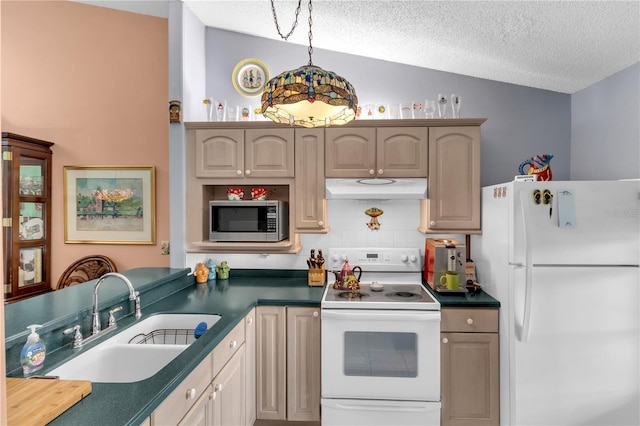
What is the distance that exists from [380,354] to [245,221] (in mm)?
1313

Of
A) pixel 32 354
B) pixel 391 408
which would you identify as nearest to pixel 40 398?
pixel 32 354

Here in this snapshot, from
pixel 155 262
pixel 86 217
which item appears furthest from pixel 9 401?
pixel 86 217

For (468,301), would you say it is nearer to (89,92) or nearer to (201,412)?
(201,412)

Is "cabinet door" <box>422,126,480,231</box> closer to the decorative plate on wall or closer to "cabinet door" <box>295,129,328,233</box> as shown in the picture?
"cabinet door" <box>295,129,328,233</box>

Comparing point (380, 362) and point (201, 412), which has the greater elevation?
point (201, 412)

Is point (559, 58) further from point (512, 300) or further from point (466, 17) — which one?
point (512, 300)

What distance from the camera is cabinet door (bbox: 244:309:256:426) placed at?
7.34 ft

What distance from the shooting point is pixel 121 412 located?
1.10 m

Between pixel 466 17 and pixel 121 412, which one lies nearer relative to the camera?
pixel 121 412

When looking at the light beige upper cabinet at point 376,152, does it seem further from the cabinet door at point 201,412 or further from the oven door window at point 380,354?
the cabinet door at point 201,412

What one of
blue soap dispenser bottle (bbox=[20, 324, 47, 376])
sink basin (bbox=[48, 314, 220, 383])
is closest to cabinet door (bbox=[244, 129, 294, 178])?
sink basin (bbox=[48, 314, 220, 383])

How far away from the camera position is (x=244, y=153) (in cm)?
279

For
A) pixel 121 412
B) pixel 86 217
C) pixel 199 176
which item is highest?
pixel 199 176

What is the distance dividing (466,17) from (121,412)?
101 inches
